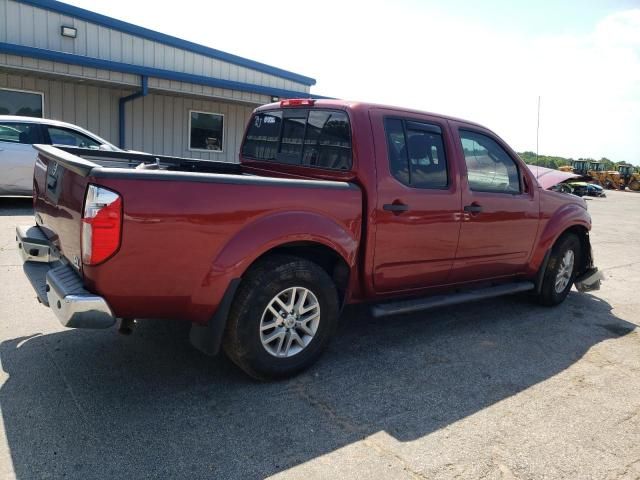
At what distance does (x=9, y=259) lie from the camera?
6.02m

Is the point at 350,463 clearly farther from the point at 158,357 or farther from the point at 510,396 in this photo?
the point at 158,357

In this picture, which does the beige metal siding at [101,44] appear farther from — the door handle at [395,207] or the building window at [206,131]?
the door handle at [395,207]

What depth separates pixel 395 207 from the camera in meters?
3.91

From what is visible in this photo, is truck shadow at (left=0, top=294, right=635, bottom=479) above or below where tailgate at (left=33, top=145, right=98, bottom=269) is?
below

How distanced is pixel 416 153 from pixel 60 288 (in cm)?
270

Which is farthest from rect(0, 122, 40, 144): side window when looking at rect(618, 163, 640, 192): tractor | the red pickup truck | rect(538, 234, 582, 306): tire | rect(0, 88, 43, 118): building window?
rect(618, 163, 640, 192): tractor

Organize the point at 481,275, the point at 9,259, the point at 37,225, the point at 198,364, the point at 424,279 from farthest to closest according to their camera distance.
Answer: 1. the point at 9,259
2. the point at 481,275
3. the point at 424,279
4. the point at 37,225
5. the point at 198,364

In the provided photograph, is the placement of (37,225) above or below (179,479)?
above

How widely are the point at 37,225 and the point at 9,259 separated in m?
2.48

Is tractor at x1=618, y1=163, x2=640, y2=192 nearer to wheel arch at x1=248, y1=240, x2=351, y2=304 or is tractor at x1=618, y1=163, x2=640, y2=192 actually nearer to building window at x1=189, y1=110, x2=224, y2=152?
building window at x1=189, y1=110, x2=224, y2=152

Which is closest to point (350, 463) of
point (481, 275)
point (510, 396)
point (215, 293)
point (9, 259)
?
point (215, 293)

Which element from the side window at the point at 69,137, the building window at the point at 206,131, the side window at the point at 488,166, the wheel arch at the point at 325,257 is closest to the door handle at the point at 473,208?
the side window at the point at 488,166

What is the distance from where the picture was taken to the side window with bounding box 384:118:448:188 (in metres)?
4.05

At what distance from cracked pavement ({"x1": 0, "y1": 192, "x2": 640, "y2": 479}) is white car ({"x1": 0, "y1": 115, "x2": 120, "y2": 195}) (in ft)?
15.8
